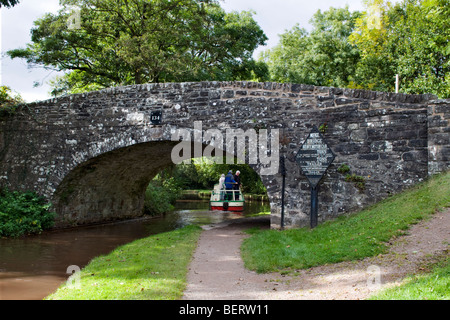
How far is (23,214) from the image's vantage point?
10.2 m

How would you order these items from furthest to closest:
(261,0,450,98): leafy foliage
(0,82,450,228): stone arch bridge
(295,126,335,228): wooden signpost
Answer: (261,0,450,98): leafy foliage
(295,126,335,228): wooden signpost
(0,82,450,228): stone arch bridge

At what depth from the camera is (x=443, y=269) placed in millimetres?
4129

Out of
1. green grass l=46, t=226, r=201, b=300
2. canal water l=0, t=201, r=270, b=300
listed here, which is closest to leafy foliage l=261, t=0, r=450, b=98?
green grass l=46, t=226, r=201, b=300

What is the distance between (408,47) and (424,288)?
1381cm

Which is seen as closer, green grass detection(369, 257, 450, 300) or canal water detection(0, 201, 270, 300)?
green grass detection(369, 257, 450, 300)

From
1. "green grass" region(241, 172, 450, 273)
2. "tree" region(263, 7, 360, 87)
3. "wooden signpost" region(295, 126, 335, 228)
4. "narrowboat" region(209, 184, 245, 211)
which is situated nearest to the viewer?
"green grass" region(241, 172, 450, 273)

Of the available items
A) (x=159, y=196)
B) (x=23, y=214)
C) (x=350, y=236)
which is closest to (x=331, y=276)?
(x=350, y=236)

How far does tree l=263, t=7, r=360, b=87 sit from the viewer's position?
75.6 feet

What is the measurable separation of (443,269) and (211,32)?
55.2ft

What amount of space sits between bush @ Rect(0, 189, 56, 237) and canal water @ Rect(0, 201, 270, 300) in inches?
13.2

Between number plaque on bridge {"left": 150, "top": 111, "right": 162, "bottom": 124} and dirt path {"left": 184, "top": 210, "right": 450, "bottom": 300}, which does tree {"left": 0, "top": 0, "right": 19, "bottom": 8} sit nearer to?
number plaque on bridge {"left": 150, "top": 111, "right": 162, "bottom": 124}

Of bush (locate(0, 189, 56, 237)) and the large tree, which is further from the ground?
the large tree
